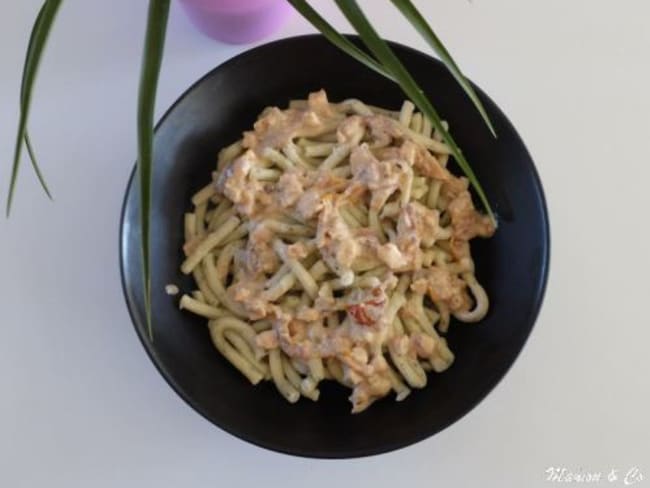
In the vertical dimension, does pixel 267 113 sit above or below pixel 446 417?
above

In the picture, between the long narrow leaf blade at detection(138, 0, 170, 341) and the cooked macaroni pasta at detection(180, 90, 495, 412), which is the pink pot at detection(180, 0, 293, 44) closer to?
the cooked macaroni pasta at detection(180, 90, 495, 412)

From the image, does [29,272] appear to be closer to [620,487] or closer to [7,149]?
[7,149]

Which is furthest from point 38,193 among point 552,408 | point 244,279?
point 552,408

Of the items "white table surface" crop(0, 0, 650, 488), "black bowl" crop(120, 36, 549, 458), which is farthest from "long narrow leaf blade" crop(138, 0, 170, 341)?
"white table surface" crop(0, 0, 650, 488)

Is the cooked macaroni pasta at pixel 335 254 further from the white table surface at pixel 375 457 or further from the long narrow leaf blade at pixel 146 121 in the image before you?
the long narrow leaf blade at pixel 146 121

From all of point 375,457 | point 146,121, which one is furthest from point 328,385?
point 146,121

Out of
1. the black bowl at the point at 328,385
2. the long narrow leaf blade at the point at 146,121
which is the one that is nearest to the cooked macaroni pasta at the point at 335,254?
the black bowl at the point at 328,385

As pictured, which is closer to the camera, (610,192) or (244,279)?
(244,279)

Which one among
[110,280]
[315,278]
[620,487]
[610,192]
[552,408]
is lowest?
[620,487]
